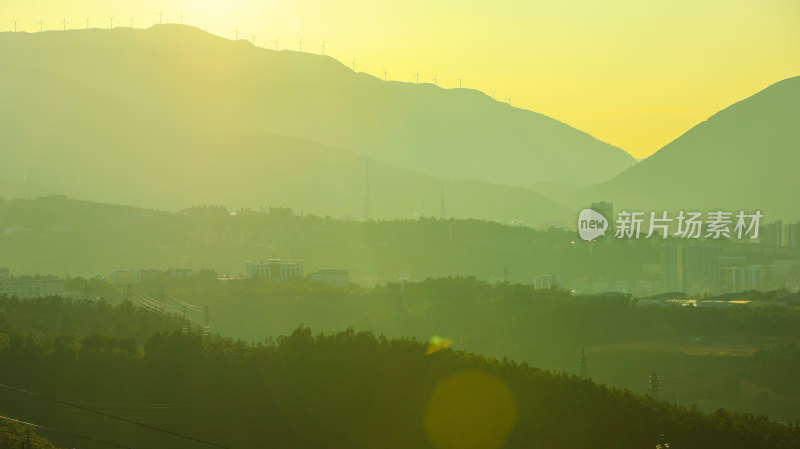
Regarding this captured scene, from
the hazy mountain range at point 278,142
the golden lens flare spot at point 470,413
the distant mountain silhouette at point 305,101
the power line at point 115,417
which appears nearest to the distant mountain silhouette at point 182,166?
the hazy mountain range at point 278,142

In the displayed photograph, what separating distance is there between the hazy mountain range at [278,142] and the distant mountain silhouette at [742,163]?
0.19 meters

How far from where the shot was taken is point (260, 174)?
13312cm

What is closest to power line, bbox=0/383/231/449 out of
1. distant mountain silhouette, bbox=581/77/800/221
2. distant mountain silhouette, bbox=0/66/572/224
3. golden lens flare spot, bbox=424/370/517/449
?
golden lens flare spot, bbox=424/370/517/449

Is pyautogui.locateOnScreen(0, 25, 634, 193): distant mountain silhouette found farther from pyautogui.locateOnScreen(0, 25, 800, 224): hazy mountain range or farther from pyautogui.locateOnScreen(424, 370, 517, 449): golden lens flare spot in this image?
pyautogui.locateOnScreen(424, 370, 517, 449): golden lens flare spot

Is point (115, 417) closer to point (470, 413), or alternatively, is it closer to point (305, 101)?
point (470, 413)

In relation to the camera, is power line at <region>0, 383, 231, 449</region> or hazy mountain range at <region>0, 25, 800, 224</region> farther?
hazy mountain range at <region>0, 25, 800, 224</region>

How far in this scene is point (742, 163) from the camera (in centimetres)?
11800

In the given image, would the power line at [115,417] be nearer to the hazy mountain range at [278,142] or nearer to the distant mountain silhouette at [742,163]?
the hazy mountain range at [278,142]

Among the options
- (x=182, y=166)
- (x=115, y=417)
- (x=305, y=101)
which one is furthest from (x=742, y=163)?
(x=115, y=417)

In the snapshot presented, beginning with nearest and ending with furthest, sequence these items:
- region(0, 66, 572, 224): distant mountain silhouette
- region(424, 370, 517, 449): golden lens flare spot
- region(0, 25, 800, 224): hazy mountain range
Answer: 1. region(424, 370, 517, 449): golden lens flare spot
2. region(0, 25, 800, 224): hazy mountain range
3. region(0, 66, 572, 224): distant mountain silhouette

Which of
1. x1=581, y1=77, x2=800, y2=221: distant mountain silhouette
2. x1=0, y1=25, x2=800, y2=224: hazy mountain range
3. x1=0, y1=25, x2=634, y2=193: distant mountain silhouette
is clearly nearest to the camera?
x1=581, y1=77, x2=800, y2=221: distant mountain silhouette

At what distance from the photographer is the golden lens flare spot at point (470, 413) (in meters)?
24.3

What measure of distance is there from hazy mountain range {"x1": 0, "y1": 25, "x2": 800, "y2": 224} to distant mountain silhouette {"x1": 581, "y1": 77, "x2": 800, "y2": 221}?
0.19 m

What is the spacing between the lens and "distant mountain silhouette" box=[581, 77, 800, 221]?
111m
